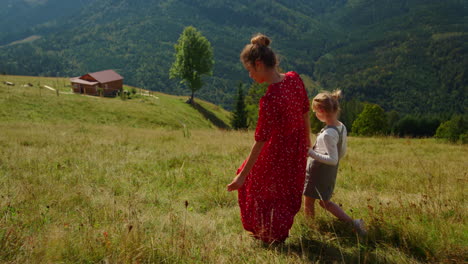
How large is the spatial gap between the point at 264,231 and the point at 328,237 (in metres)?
0.90

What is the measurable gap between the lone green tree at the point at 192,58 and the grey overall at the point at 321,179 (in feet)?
173

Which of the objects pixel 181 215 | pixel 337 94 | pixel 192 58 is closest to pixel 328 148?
pixel 337 94

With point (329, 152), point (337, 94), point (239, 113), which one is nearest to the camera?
point (329, 152)

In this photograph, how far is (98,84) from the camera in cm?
5825

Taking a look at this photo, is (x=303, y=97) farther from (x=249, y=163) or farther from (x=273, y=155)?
(x=249, y=163)

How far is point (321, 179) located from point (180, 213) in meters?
2.24

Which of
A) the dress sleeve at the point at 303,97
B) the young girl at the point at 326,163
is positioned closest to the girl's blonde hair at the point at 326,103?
the young girl at the point at 326,163

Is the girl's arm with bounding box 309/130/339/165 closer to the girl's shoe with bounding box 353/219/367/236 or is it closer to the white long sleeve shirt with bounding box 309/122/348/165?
the white long sleeve shirt with bounding box 309/122/348/165

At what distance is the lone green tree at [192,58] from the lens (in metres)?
53.9

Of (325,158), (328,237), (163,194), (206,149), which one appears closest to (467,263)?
(328,237)

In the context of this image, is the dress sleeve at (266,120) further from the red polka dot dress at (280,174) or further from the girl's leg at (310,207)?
the girl's leg at (310,207)

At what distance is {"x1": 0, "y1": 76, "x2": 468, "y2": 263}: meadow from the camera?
10.2 feet

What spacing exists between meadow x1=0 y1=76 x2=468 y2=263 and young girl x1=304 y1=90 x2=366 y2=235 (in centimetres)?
24

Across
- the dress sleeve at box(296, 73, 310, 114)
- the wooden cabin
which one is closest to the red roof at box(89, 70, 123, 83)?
the wooden cabin
